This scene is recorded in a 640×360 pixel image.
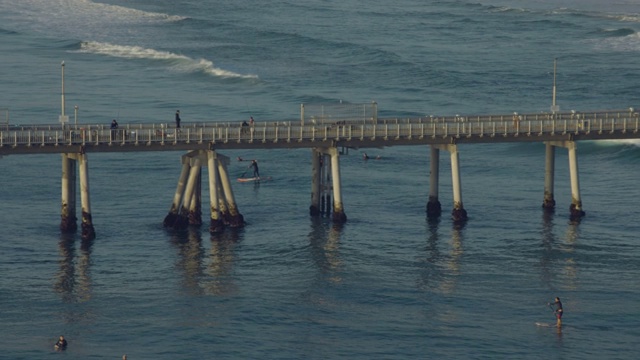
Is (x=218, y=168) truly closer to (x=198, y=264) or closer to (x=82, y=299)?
(x=198, y=264)

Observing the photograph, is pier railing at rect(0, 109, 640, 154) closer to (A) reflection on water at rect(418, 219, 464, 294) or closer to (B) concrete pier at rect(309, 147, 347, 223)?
(B) concrete pier at rect(309, 147, 347, 223)

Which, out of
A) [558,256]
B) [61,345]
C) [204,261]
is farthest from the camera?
[558,256]

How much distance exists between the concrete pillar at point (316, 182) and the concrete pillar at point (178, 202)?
9408 millimetres

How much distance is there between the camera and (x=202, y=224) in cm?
12462

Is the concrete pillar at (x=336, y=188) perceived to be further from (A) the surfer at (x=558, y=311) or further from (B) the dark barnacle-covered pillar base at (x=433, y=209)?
(A) the surfer at (x=558, y=311)

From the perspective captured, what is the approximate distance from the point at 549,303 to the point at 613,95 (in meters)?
77.0

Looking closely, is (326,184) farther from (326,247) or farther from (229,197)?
(326,247)

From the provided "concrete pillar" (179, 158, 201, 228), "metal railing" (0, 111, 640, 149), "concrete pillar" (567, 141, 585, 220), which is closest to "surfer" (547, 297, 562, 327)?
"metal railing" (0, 111, 640, 149)

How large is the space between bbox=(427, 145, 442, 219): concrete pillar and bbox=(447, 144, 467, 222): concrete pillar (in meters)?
1.39

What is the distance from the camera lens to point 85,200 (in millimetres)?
118812

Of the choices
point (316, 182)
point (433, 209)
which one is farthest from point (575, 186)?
point (316, 182)

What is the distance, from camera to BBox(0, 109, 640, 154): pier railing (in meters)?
119

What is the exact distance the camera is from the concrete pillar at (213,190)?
121 meters

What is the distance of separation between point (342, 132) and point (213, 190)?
32.1ft
